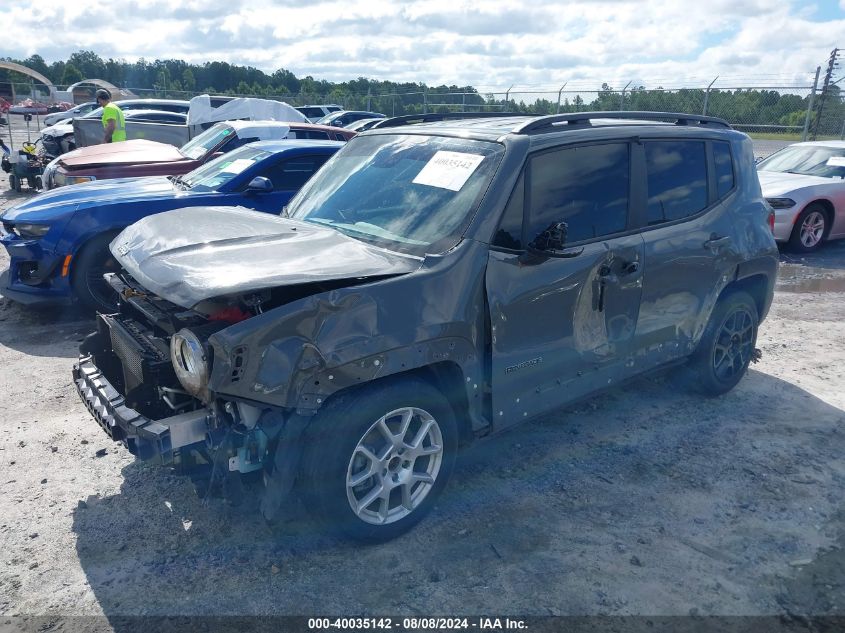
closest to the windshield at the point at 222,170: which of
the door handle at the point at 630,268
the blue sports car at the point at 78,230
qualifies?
the blue sports car at the point at 78,230

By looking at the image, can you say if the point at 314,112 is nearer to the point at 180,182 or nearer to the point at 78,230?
the point at 180,182

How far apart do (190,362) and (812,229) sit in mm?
10114

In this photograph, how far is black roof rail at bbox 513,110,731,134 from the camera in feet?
12.5

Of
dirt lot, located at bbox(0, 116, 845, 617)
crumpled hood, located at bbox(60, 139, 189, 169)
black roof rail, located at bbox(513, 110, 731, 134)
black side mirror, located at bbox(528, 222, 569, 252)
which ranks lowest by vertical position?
dirt lot, located at bbox(0, 116, 845, 617)

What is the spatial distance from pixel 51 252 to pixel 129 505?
3.48m

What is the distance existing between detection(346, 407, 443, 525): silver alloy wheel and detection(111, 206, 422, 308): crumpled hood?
29.4 inches

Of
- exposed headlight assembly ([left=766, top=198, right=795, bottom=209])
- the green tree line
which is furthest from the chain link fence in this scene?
exposed headlight assembly ([left=766, top=198, right=795, bottom=209])

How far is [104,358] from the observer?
12.6ft

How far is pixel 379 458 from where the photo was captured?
321 centimetres

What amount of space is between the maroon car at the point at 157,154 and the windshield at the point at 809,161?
282 inches

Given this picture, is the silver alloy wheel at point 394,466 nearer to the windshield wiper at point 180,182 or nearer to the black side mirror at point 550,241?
the black side mirror at point 550,241

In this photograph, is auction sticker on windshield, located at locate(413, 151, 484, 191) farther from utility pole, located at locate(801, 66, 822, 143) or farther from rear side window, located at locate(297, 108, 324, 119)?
rear side window, located at locate(297, 108, 324, 119)

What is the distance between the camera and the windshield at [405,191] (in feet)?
11.6

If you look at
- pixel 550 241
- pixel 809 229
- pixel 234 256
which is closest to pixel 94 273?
pixel 234 256
